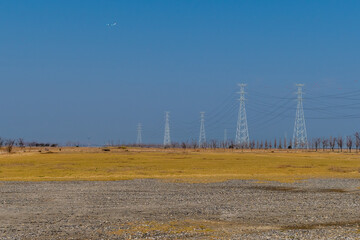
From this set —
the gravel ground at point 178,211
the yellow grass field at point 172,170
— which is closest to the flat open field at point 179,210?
the gravel ground at point 178,211

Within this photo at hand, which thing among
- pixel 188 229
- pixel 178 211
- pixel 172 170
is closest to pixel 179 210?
pixel 178 211

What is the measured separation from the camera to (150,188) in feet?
129

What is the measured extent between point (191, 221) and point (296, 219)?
17.9 ft

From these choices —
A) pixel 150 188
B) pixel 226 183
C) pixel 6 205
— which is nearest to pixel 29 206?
pixel 6 205

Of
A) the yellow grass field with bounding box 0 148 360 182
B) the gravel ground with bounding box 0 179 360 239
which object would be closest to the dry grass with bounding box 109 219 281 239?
the gravel ground with bounding box 0 179 360 239

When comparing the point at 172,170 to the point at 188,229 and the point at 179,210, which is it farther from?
the point at 188,229

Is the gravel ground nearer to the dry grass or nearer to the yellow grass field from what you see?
the dry grass

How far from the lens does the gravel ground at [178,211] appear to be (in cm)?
1959

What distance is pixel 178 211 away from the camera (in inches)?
1017

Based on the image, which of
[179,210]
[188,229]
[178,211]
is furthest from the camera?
[179,210]

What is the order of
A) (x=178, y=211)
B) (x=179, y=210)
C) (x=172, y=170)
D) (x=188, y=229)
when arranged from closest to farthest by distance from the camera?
1. (x=188, y=229)
2. (x=178, y=211)
3. (x=179, y=210)
4. (x=172, y=170)

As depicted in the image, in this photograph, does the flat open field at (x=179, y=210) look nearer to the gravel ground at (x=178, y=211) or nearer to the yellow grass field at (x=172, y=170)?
the gravel ground at (x=178, y=211)

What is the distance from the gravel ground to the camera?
19.6 meters

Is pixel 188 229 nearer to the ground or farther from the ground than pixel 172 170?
nearer to the ground
